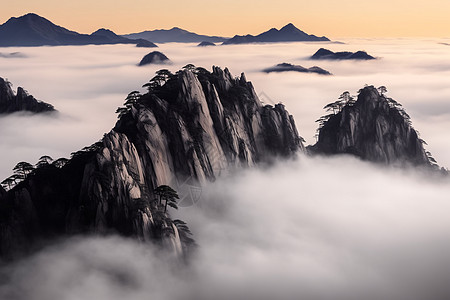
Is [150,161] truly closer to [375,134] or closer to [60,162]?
[60,162]

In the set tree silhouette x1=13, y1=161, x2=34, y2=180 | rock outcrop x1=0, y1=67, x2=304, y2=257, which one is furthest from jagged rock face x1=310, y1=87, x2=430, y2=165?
tree silhouette x1=13, y1=161, x2=34, y2=180

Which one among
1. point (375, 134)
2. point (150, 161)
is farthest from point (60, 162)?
point (375, 134)

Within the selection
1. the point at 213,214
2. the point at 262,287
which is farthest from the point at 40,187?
the point at 262,287

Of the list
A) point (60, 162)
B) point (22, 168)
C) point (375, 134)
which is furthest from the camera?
point (375, 134)

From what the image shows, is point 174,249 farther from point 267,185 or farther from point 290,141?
point 290,141

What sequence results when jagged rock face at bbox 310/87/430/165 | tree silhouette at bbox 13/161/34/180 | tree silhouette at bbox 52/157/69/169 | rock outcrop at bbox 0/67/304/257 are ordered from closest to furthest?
rock outcrop at bbox 0/67/304/257 < tree silhouette at bbox 13/161/34/180 < tree silhouette at bbox 52/157/69/169 < jagged rock face at bbox 310/87/430/165

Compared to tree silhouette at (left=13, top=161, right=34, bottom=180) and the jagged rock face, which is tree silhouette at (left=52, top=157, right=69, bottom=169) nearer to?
tree silhouette at (left=13, top=161, right=34, bottom=180)
